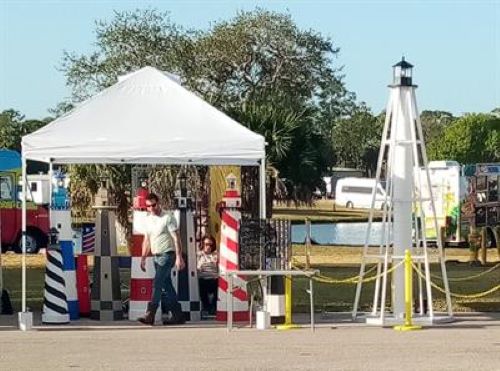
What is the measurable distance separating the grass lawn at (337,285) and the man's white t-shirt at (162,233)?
3.27 metres

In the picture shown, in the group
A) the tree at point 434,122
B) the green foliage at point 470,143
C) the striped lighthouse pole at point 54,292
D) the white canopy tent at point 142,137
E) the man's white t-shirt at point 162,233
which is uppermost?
the tree at point 434,122

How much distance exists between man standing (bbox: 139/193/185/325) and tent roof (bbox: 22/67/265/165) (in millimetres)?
833

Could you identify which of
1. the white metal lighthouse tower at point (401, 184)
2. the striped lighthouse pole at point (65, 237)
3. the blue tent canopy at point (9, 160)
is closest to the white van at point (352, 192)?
the blue tent canopy at point (9, 160)

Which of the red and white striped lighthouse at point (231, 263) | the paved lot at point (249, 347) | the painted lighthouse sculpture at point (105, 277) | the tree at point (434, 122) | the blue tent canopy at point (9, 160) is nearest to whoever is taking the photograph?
the paved lot at point (249, 347)

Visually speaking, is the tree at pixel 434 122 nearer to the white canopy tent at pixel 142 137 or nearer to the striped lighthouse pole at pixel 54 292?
the white canopy tent at pixel 142 137

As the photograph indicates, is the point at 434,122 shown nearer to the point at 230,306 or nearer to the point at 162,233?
the point at 162,233

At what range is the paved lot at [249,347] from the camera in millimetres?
12172

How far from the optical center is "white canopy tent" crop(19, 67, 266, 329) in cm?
1590

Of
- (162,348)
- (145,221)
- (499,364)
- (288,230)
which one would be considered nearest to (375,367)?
(499,364)

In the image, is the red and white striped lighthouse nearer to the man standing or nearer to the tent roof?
the man standing

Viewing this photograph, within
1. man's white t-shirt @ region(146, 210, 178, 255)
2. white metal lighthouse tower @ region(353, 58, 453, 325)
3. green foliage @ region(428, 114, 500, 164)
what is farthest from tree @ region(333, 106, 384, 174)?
man's white t-shirt @ region(146, 210, 178, 255)

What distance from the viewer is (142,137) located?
16.1 m

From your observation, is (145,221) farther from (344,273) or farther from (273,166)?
(273,166)

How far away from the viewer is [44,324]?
1627 centimetres
